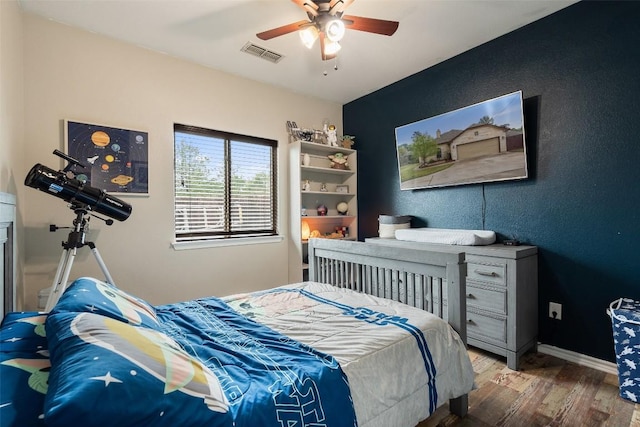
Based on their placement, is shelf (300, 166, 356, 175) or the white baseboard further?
shelf (300, 166, 356, 175)

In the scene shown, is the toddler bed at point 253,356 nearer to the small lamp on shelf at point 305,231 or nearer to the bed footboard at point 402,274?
the bed footboard at point 402,274

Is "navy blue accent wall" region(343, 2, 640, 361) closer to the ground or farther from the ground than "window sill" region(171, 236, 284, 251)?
farther from the ground

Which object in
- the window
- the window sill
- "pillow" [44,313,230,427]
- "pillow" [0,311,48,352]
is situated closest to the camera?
"pillow" [44,313,230,427]

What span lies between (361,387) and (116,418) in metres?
0.80

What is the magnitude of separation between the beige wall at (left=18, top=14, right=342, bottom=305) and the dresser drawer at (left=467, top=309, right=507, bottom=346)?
2090 millimetres

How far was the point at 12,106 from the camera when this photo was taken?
75.5 inches

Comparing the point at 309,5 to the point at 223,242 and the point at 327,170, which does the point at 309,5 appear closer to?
the point at 327,170

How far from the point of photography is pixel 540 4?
7.33ft

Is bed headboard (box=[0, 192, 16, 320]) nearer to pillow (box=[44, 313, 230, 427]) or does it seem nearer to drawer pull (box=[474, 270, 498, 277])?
pillow (box=[44, 313, 230, 427])

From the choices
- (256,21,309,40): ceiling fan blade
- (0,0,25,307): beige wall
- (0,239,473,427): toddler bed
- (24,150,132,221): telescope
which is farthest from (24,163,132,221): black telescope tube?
(256,21,309,40): ceiling fan blade

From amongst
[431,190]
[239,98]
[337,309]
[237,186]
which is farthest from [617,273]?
[239,98]

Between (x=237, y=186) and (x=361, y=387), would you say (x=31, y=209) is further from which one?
(x=361, y=387)

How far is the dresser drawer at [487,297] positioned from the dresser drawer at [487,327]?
59 millimetres

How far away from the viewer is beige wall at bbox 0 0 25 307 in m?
1.70
